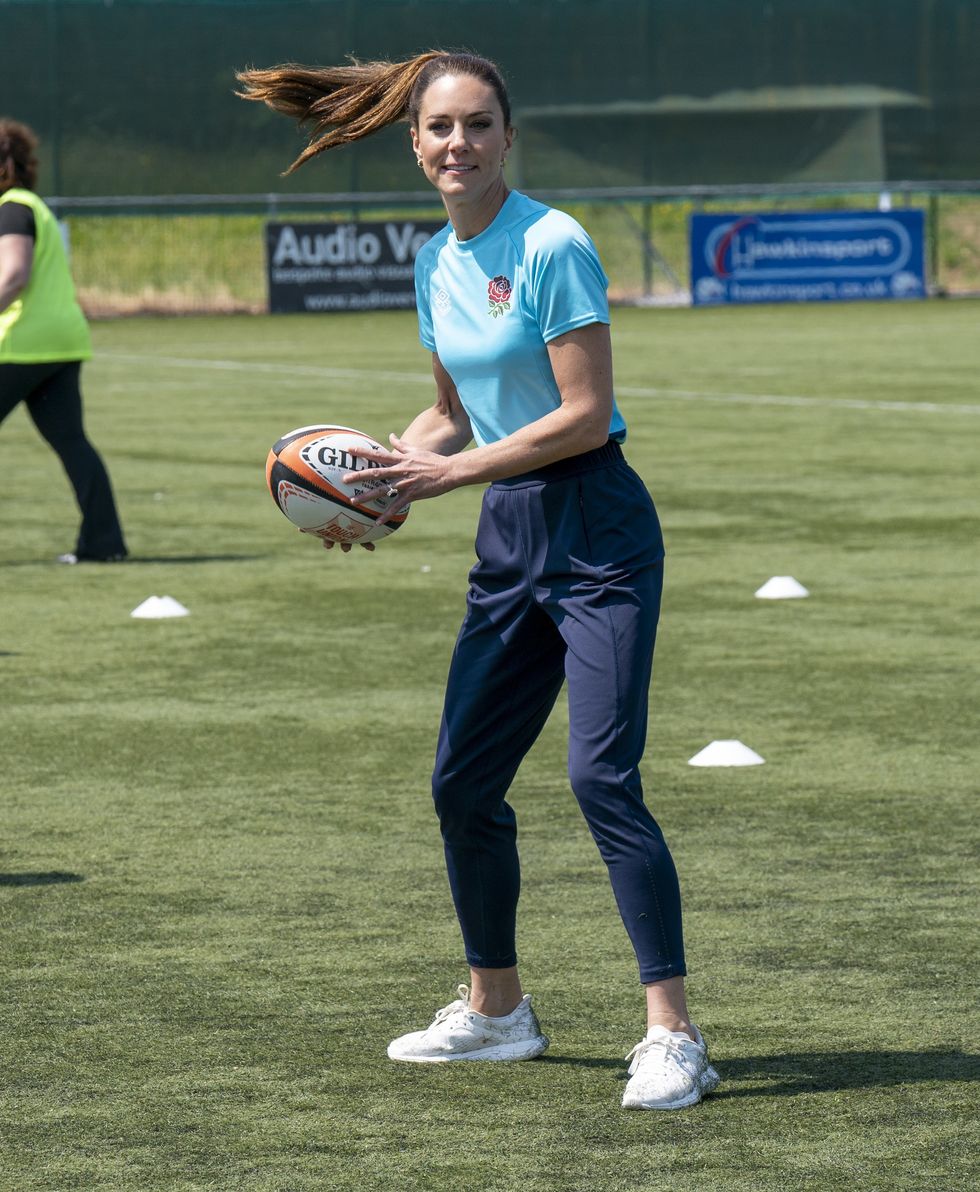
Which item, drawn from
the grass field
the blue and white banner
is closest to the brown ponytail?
the grass field

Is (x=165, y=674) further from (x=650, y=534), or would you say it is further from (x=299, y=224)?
(x=299, y=224)

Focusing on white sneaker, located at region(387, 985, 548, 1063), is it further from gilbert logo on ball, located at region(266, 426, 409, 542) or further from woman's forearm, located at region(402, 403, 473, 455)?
woman's forearm, located at region(402, 403, 473, 455)

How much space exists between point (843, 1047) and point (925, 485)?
37.1 feet

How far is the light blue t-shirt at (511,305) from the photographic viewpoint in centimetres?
500

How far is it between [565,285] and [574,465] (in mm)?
398

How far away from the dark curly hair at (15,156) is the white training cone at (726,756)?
5677 mm

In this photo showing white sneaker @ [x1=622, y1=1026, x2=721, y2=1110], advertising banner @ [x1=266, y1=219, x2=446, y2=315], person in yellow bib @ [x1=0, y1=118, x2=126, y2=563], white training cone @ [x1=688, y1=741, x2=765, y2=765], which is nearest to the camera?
white sneaker @ [x1=622, y1=1026, x2=721, y2=1110]

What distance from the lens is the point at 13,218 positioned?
41.6ft

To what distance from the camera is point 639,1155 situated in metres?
4.73

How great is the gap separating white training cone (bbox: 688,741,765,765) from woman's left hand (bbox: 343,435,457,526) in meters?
3.21

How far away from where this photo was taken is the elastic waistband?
17.0ft

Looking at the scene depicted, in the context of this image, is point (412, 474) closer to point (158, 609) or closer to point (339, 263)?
point (158, 609)

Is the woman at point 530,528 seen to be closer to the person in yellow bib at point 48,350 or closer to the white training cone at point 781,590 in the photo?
the white training cone at point 781,590

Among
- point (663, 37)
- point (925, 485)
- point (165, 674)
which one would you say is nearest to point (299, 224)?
point (663, 37)
